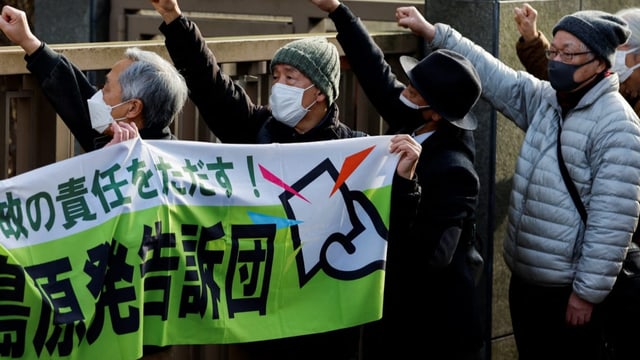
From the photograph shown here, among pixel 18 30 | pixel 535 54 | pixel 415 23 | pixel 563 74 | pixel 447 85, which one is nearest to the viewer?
pixel 18 30

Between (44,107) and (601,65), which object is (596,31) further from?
(44,107)

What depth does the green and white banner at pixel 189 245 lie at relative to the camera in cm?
510

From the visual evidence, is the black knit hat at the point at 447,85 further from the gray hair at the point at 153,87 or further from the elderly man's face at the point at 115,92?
the elderly man's face at the point at 115,92

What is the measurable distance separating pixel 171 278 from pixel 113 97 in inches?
29.0

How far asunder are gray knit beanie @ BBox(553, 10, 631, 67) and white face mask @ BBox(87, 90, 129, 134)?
2124mm

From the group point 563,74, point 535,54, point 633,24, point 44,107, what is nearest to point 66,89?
point 44,107

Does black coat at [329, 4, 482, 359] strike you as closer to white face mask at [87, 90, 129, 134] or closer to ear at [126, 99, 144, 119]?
ear at [126, 99, 144, 119]

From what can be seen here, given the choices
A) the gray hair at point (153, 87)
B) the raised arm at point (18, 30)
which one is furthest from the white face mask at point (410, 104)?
the raised arm at point (18, 30)

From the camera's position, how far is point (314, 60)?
19.7ft

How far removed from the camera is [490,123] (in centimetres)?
746

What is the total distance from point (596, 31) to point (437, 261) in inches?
52.4

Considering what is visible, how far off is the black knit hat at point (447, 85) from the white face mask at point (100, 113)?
4.32ft

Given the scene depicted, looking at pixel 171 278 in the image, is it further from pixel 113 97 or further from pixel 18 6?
pixel 18 6

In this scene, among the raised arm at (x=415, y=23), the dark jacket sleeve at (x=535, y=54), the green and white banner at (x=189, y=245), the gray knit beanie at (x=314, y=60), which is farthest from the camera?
the dark jacket sleeve at (x=535, y=54)
